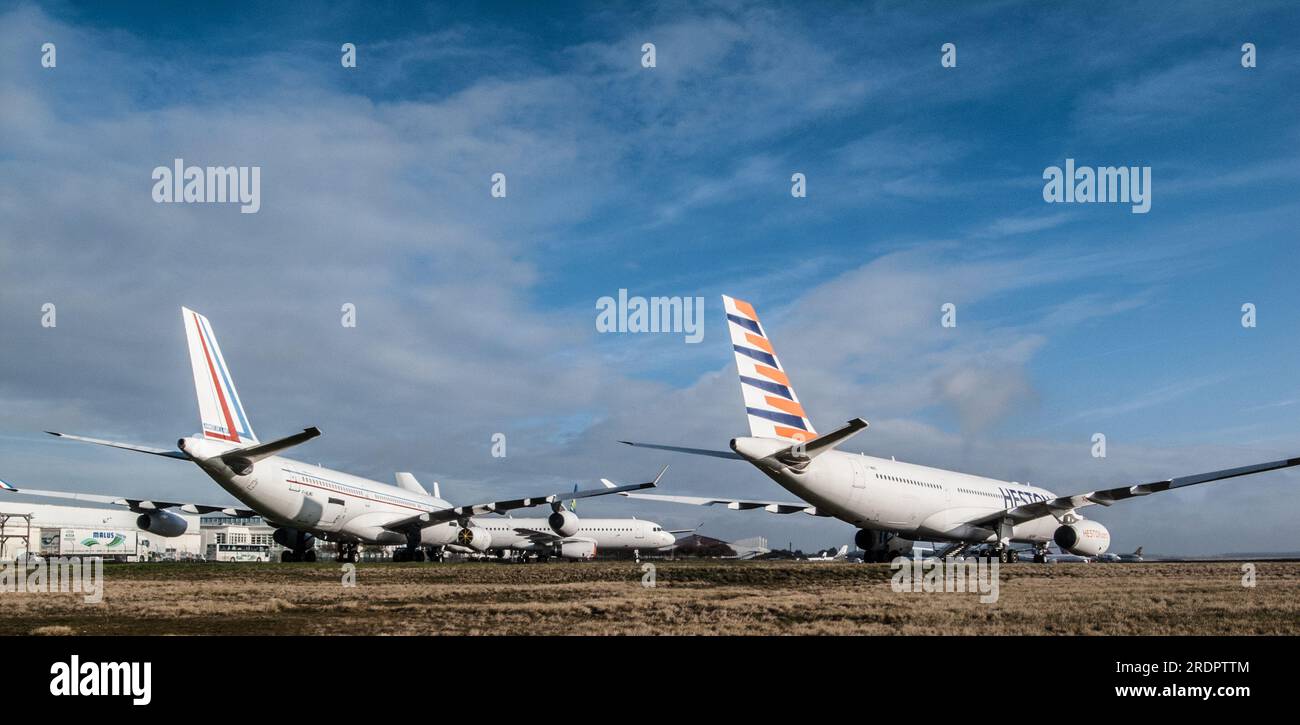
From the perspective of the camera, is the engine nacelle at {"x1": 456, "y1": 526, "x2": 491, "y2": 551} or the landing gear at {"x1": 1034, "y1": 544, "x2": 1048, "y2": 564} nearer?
the landing gear at {"x1": 1034, "y1": 544, "x2": 1048, "y2": 564}

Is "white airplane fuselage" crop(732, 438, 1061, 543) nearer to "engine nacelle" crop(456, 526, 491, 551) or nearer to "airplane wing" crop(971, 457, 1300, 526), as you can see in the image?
"airplane wing" crop(971, 457, 1300, 526)

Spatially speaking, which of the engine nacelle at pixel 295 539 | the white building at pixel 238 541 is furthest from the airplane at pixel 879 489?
the white building at pixel 238 541

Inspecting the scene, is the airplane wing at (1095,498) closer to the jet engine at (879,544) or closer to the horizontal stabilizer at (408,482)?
the jet engine at (879,544)

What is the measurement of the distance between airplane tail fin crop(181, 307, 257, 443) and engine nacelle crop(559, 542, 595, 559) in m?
33.0

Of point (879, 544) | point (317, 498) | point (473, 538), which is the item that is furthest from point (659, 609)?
point (473, 538)

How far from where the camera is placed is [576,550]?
68875 mm

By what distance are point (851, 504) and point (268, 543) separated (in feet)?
284

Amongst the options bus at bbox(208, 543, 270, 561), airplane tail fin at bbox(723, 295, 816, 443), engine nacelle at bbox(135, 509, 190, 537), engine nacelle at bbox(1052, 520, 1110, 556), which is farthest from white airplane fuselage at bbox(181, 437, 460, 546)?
bus at bbox(208, 543, 270, 561)

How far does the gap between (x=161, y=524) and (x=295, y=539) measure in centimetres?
653

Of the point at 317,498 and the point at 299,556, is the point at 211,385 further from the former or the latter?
the point at 299,556

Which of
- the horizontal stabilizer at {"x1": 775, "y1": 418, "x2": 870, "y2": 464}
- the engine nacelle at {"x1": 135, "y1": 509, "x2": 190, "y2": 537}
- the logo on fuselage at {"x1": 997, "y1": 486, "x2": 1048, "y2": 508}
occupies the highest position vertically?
the horizontal stabilizer at {"x1": 775, "y1": 418, "x2": 870, "y2": 464}

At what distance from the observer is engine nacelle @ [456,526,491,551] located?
55406 mm

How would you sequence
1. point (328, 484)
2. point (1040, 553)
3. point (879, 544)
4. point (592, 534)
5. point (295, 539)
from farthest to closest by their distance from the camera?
point (592, 534), point (295, 539), point (1040, 553), point (328, 484), point (879, 544)

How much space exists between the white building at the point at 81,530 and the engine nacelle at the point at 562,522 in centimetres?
3715
